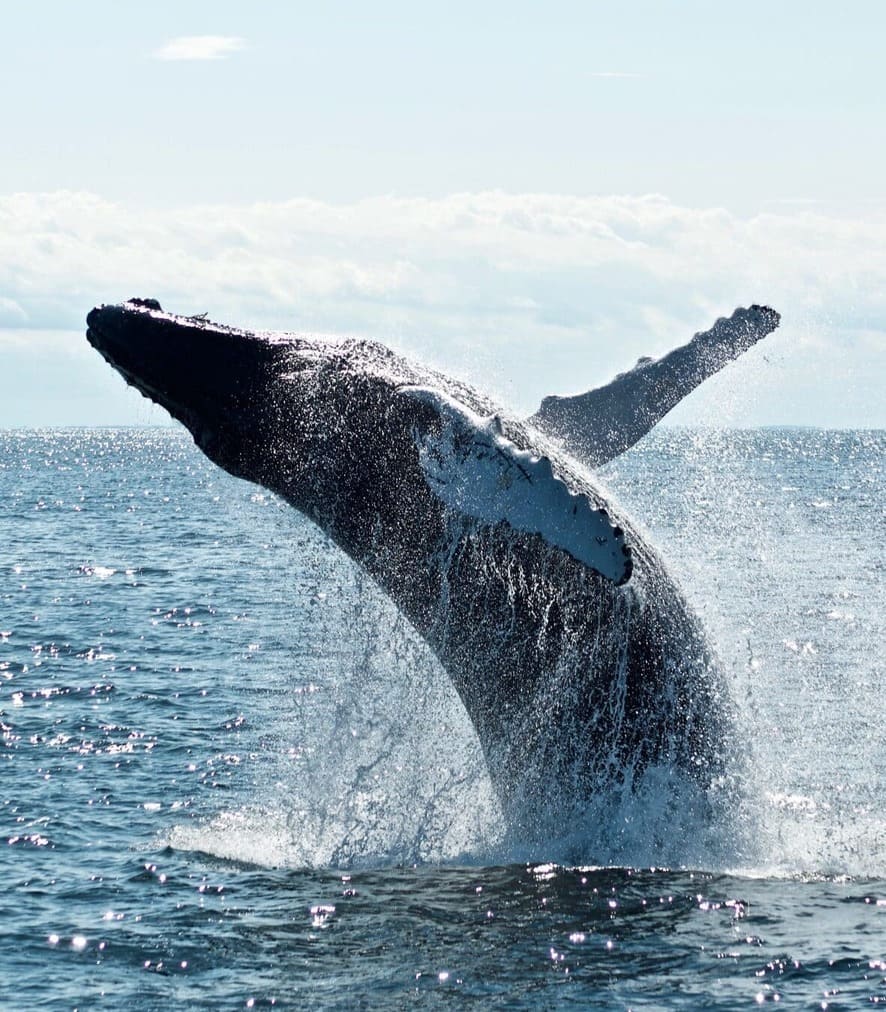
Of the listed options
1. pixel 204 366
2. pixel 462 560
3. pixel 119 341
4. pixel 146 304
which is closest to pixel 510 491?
pixel 462 560

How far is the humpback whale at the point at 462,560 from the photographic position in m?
10.9

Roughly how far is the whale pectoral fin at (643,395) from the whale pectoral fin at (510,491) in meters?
3.06

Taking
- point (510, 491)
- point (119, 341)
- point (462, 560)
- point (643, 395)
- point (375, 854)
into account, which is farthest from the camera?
point (643, 395)

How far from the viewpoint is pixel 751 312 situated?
13031mm

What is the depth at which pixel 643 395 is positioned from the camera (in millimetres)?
12930

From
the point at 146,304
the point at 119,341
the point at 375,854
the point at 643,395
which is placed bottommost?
the point at 375,854

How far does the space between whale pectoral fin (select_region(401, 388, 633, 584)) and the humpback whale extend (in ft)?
3.14

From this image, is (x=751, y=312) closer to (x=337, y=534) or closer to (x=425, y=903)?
(x=337, y=534)

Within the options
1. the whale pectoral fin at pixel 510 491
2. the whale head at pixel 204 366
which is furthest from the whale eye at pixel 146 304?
the whale pectoral fin at pixel 510 491

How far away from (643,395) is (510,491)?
14.6 ft

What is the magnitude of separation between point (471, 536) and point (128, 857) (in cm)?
453

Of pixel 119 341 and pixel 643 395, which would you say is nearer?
pixel 119 341

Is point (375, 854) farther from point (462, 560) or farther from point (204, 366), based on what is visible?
point (204, 366)

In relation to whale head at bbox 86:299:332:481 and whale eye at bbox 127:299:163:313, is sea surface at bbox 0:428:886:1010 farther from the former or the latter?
whale eye at bbox 127:299:163:313
